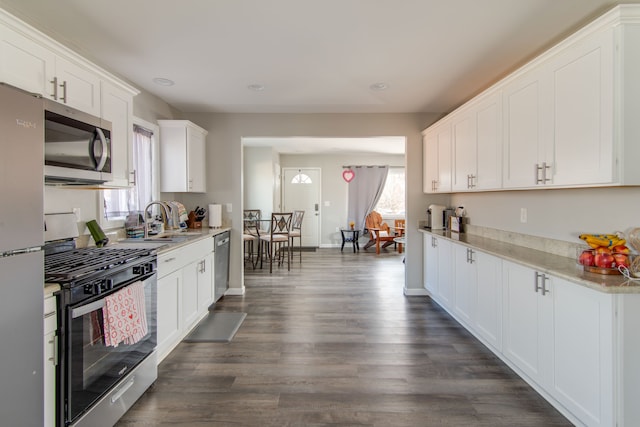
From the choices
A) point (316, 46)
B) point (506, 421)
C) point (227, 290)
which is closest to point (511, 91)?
point (316, 46)

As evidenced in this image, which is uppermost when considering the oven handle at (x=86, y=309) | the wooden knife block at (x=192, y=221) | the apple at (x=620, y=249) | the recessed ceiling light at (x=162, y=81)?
the recessed ceiling light at (x=162, y=81)

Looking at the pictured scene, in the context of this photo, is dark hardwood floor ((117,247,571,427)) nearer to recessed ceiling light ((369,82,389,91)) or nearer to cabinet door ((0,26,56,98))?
cabinet door ((0,26,56,98))

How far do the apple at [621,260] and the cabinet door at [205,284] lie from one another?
127 inches

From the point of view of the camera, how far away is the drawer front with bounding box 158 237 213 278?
94.4 inches

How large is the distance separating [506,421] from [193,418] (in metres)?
1.83

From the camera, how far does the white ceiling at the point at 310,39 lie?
193 cm

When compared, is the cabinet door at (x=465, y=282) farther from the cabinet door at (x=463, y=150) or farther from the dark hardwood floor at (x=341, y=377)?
the cabinet door at (x=463, y=150)

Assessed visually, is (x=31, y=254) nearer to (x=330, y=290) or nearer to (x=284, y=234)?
(x=330, y=290)

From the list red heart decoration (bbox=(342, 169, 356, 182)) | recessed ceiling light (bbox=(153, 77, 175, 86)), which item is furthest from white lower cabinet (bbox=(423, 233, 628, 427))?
red heart decoration (bbox=(342, 169, 356, 182))

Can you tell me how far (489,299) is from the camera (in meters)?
2.55

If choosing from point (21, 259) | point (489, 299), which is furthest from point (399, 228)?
point (21, 259)

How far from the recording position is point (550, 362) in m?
1.88

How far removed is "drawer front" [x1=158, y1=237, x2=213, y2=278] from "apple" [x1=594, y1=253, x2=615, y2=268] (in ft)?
9.21

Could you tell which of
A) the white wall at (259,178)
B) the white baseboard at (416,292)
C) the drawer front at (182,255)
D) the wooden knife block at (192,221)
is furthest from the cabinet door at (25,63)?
the white wall at (259,178)
